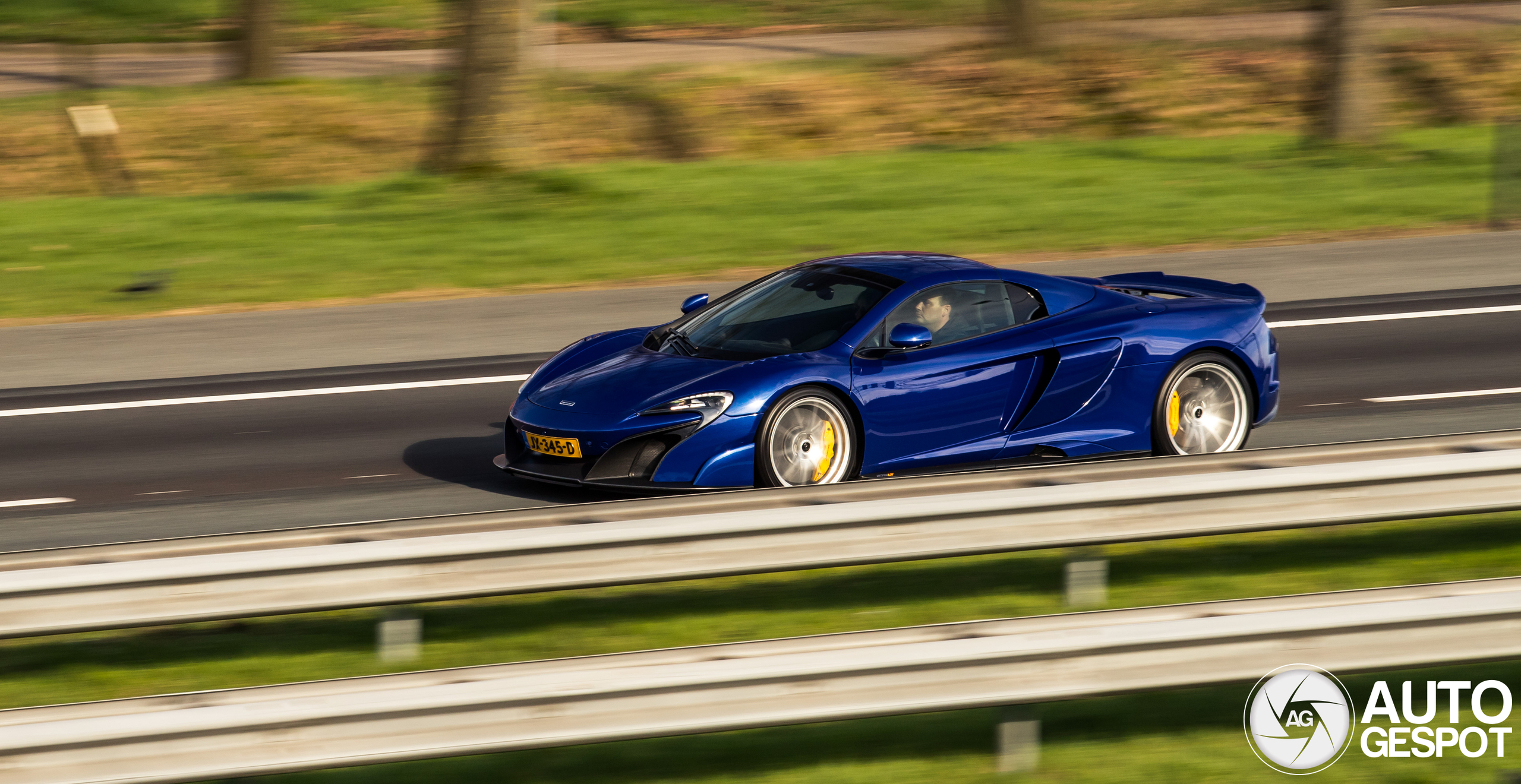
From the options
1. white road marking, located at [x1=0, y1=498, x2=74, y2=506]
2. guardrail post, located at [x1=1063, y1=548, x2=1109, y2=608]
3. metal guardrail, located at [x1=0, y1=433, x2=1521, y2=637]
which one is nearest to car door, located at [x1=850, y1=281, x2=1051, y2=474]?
metal guardrail, located at [x1=0, y1=433, x2=1521, y2=637]

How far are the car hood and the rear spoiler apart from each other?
242 cm

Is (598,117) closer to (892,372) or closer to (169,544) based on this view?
(892,372)

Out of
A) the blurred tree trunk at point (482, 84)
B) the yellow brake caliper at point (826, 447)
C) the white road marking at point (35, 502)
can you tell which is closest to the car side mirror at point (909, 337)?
the yellow brake caliper at point (826, 447)

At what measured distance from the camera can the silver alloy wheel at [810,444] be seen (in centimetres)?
820

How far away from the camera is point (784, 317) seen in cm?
890

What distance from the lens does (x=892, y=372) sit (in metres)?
8.37

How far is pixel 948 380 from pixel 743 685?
4.17 m

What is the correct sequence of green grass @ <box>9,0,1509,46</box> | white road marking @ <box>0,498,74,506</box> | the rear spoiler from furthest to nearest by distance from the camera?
green grass @ <box>9,0,1509,46</box>, the rear spoiler, white road marking @ <box>0,498,74,506</box>

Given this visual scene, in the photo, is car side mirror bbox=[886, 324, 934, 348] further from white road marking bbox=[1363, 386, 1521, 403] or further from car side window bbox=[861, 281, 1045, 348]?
white road marking bbox=[1363, 386, 1521, 403]

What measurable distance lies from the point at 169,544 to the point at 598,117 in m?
20.3

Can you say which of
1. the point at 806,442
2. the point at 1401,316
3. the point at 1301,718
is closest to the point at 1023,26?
the point at 1401,316

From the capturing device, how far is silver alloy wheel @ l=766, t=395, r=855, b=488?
26.9 ft

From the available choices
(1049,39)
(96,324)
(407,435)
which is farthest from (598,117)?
(407,435)

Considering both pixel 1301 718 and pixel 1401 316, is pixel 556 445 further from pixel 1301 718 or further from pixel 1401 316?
pixel 1401 316
